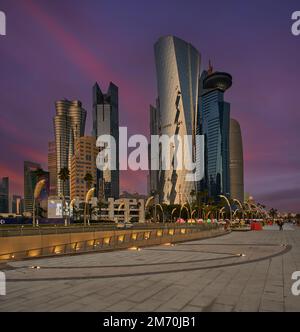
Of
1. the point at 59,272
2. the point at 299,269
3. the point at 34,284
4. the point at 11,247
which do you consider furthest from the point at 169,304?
the point at 11,247

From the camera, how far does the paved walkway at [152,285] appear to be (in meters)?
9.80

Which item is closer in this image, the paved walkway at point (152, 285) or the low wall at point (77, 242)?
the paved walkway at point (152, 285)

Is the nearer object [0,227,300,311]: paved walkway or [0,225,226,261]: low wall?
[0,227,300,311]: paved walkway

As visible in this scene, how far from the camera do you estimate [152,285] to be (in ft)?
41.0

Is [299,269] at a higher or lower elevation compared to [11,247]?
higher

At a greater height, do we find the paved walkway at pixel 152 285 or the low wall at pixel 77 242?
the paved walkway at pixel 152 285

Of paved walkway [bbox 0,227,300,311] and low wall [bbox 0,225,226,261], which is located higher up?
paved walkway [bbox 0,227,300,311]

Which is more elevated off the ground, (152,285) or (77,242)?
(152,285)

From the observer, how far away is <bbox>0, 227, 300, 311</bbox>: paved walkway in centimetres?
980

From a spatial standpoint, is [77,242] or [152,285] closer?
[152,285]
